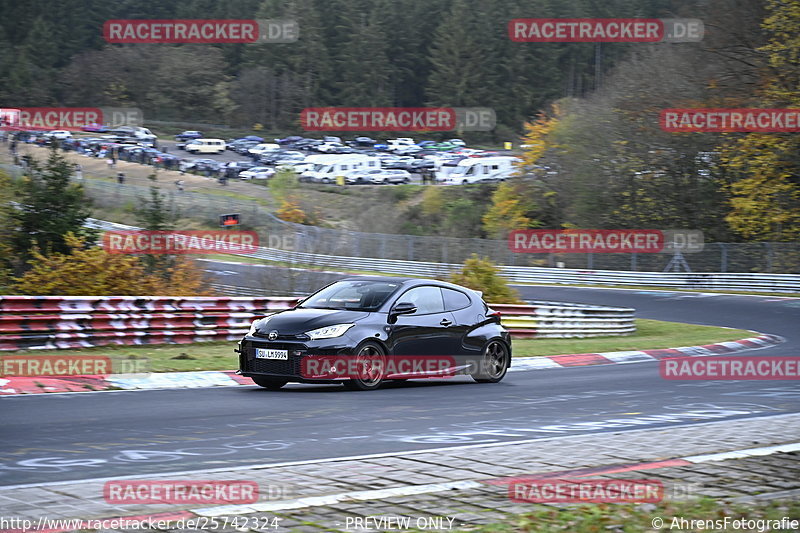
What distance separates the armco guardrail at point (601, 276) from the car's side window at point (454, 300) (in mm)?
28888

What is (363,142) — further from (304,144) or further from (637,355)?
(637,355)

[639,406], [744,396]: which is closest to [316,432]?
[639,406]

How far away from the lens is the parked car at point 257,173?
259 feet

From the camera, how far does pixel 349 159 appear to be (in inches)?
3297

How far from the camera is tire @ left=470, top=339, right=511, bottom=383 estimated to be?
14875 mm

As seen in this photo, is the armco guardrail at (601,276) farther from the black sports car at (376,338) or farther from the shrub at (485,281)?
the black sports car at (376,338)

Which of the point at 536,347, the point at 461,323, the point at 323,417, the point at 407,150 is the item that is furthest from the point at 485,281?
the point at 407,150

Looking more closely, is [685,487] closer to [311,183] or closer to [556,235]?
[556,235]

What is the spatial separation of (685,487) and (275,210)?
58.1 meters

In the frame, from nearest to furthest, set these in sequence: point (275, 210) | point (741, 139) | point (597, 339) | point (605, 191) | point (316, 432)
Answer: point (316, 432)
point (597, 339)
point (741, 139)
point (605, 191)
point (275, 210)

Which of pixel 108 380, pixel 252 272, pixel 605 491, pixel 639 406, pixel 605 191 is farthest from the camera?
pixel 605 191

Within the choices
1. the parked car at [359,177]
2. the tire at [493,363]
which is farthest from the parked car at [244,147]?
the tire at [493,363]

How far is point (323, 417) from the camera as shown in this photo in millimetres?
10336

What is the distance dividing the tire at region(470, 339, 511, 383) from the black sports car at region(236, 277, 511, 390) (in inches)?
0.6
